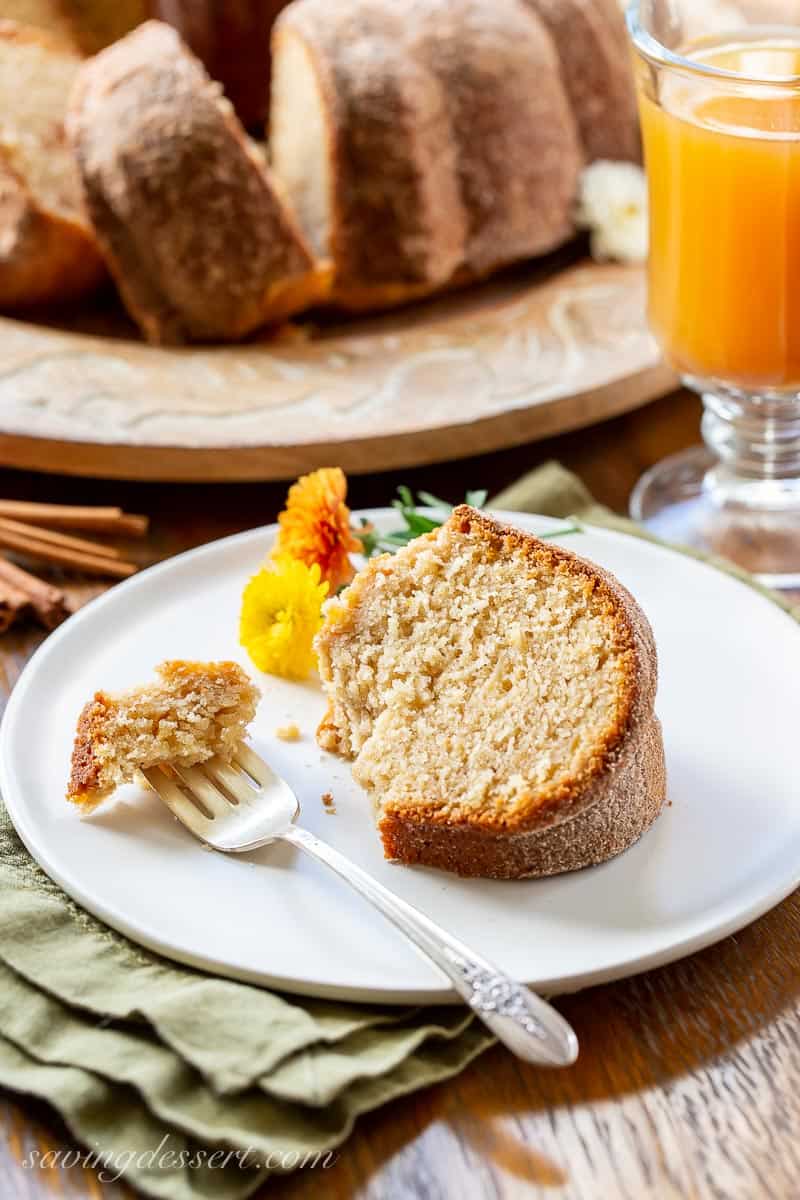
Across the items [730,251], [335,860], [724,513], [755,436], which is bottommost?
[724,513]

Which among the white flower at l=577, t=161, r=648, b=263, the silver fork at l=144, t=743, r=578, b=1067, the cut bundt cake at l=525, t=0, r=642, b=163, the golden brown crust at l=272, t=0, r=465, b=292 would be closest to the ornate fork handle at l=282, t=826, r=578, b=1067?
the silver fork at l=144, t=743, r=578, b=1067

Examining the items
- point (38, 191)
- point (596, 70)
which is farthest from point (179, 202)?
point (596, 70)

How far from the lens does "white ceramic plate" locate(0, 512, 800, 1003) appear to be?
1.46 m

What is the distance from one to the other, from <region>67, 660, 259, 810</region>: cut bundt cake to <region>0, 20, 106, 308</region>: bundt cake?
1419mm

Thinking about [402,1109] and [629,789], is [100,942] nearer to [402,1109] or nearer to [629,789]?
[402,1109]

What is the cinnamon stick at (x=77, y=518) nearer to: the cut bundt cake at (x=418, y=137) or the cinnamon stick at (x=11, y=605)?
the cinnamon stick at (x=11, y=605)

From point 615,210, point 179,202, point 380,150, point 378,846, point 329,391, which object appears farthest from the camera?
point 615,210

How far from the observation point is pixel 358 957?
1.45 meters

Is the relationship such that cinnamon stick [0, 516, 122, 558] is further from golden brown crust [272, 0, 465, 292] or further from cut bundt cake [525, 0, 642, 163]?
cut bundt cake [525, 0, 642, 163]

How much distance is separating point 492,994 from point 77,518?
4.34 ft

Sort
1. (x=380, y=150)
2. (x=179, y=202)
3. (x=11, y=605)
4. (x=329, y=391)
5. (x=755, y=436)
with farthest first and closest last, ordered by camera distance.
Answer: (x=380, y=150)
(x=179, y=202)
(x=329, y=391)
(x=755, y=436)
(x=11, y=605)

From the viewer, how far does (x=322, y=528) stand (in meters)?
2.00

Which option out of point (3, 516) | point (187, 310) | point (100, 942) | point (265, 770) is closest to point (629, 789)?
point (265, 770)

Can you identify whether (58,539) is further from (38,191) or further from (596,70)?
(596,70)
